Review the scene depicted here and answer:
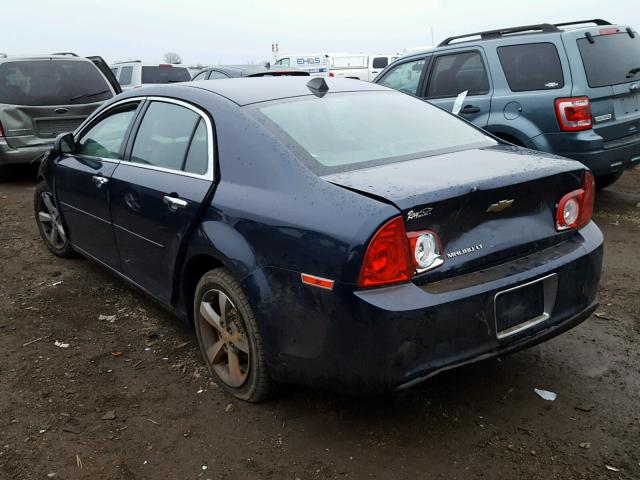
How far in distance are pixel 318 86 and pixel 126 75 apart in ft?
42.8

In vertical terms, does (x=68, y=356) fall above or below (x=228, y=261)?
below

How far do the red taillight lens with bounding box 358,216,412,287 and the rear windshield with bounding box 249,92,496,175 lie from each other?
19.9 inches

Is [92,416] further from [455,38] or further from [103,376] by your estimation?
[455,38]

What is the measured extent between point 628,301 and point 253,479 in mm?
2865

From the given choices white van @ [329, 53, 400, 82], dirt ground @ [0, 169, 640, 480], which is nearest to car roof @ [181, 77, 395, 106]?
dirt ground @ [0, 169, 640, 480]

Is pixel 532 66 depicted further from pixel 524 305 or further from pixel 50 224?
pixel 50 224

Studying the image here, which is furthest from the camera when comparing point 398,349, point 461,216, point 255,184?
point 255,184

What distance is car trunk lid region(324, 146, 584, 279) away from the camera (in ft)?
7.73

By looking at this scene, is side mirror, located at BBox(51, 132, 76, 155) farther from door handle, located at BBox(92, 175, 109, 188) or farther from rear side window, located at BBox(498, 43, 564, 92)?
rear side window, located at BBox(498, 43, 564, 92)

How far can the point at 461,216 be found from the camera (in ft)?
7.95

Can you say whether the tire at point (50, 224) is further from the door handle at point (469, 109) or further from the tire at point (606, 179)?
the tire at point (606, 179)

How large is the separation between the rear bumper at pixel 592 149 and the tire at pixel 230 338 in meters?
3.89

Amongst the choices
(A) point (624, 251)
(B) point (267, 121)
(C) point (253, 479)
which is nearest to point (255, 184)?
(B) point (267, 121)

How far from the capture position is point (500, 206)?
2.53 meters
